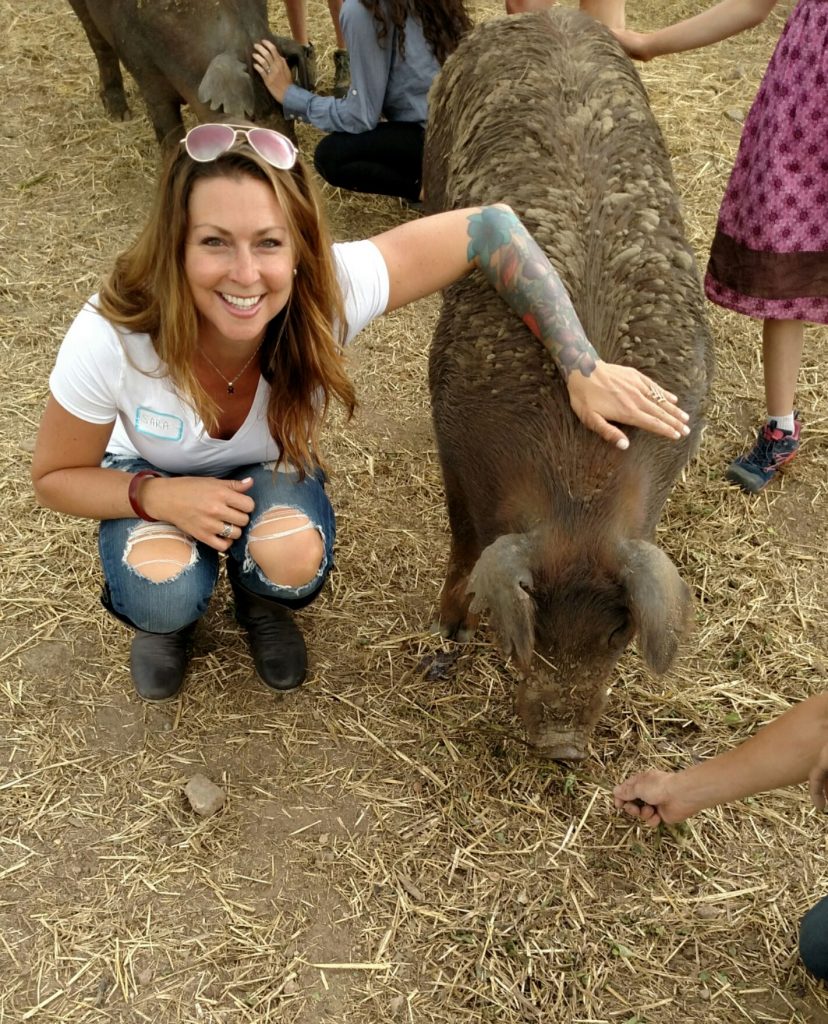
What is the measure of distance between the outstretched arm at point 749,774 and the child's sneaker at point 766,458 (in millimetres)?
1628

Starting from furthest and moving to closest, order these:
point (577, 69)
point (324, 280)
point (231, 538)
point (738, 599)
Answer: point (738, 599) < point (577, 69) < point (231, 538) < point (324, 280)

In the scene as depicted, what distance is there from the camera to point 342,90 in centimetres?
580

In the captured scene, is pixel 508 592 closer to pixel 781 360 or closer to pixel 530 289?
pixel 530 289

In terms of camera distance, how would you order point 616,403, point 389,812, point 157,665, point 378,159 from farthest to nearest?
1. point 378,159
2. point 157,665
3. point 389,812
4. point 616,403

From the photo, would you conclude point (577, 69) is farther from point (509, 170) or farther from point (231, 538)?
point (231, 538)

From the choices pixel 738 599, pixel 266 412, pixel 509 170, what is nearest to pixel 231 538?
pixel 266 412

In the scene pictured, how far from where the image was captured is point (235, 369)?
8.46ft

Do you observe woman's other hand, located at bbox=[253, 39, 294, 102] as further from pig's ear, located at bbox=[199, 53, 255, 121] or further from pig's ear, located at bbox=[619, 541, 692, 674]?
pig's ear, located at bbox=[619, 541, 692, 674]

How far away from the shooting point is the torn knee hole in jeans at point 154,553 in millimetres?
2656

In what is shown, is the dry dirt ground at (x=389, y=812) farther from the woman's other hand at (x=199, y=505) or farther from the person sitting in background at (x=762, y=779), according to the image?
the woman's other hand at (x=199, y=505)

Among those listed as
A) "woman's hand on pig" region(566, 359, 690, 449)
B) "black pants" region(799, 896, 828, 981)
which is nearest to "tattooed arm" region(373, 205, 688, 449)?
"woman's hand on pig" region(566, 359, 690, 449)

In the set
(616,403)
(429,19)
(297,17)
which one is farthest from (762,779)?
(297,17)

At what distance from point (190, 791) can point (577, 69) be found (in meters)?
2.54

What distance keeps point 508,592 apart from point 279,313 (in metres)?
0.89
